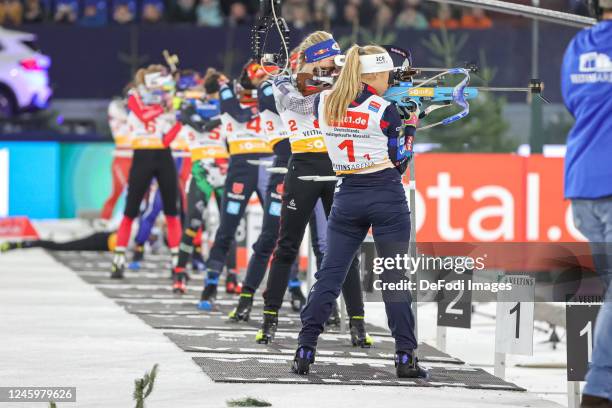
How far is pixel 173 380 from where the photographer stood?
8609 mm

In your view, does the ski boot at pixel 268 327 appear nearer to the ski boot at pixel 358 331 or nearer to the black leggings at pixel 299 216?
the black leggings at pixel 299 216

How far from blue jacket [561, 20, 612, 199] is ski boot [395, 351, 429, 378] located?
7.40 feet

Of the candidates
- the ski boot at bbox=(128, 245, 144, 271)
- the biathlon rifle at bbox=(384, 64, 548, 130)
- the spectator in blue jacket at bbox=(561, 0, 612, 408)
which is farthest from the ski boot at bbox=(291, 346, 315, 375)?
the ski boot at bbox=(128, 245, 144, 271)

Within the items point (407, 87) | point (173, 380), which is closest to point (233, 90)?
point (407, 87)

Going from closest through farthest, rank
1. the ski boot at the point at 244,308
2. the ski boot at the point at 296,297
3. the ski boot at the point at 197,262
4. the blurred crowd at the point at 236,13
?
the ski boot at the point at 244,308
the ski boot at the point at 296,297
the ski boot at the point at 197,262
the blurred crowd at the point at 236,13

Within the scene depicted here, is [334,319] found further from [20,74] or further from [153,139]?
[20,74]

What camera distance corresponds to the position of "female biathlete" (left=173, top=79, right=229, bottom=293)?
14.7m

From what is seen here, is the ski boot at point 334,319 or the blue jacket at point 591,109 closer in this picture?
the blue jacket at point 591,109

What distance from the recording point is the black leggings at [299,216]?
10.1 meters

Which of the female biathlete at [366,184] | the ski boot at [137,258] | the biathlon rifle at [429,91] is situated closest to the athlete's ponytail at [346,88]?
the female biathlete at [366,184]

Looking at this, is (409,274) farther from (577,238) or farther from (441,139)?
(441,139)

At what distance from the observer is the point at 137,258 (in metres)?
18.2

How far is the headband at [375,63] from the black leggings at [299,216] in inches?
56.4

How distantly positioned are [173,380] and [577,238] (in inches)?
368
